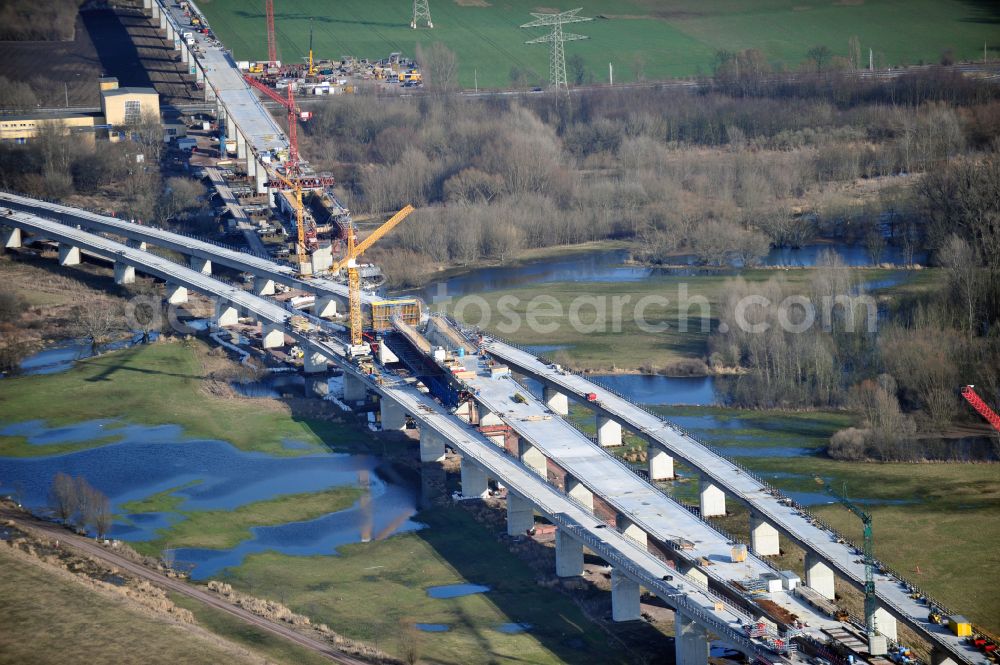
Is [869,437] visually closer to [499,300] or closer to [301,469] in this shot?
[301,469]

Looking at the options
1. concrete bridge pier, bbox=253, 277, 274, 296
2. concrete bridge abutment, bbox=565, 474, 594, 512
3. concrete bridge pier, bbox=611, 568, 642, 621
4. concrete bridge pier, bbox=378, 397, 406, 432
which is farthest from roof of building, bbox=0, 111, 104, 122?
concrete bridge pier, bbox=611, 568, 642, 621

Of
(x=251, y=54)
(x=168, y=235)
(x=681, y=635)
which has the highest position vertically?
(x=251, y=54)

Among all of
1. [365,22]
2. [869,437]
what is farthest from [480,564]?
[365,22]

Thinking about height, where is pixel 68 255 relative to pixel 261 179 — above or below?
below

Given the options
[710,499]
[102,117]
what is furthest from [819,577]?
[102,117]

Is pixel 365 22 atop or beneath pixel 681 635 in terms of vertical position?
atop

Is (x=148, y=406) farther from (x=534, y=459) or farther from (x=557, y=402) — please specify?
(x=534, y=459)

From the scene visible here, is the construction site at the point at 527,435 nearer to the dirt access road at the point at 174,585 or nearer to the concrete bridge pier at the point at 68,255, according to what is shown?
the concrete bridge pier at the point at 68,255
